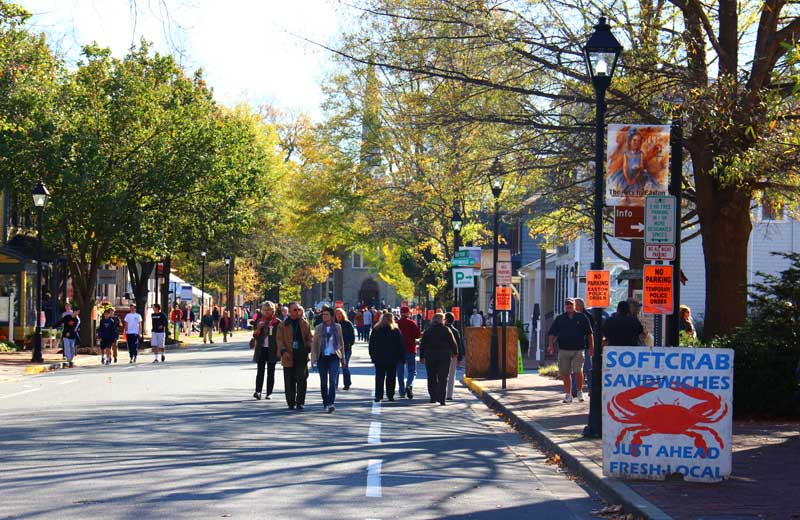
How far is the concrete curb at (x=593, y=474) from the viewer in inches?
372

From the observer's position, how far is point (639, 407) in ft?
36.9

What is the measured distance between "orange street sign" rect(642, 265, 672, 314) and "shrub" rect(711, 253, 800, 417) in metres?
3.27

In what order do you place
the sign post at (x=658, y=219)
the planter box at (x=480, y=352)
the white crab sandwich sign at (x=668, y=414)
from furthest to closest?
the planter box at (x=480, y=352), the sign post at (x=658, y=219), the white crab sandwich sign at (x=668, y=414)

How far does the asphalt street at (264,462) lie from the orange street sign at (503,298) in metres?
5.31

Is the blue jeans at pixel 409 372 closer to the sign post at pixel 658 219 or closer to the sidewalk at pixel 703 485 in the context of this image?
the sidewalk at pixel 703 485

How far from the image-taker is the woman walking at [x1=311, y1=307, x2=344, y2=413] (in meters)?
19.6

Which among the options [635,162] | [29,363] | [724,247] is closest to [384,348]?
[724,247]

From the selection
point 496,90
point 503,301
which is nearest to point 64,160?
point 503,301

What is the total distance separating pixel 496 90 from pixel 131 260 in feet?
103

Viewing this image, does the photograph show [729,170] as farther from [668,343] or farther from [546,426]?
[546,426]

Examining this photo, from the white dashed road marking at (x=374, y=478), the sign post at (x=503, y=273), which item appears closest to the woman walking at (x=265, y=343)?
the sign post at (x=503, y=273)

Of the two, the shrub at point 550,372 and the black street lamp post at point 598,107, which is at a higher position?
the black street lamp post at point 598,107

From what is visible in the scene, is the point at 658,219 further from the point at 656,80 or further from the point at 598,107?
the point at 656,80

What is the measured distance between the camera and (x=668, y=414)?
11180mm
